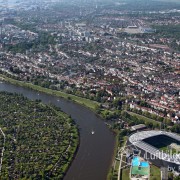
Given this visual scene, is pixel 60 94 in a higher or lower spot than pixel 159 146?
lower

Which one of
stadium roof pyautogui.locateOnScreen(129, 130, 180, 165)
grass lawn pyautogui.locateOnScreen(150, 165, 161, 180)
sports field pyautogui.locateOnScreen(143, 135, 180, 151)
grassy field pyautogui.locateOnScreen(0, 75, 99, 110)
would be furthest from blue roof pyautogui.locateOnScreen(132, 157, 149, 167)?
grassy field pyautogui.locateOnScreen(0, 75, 99, 110)

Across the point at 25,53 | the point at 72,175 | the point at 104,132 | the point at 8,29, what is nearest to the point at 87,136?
the point at 104,132

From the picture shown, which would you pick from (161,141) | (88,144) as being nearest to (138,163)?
(161,141)

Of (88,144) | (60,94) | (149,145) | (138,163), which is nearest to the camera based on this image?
(138,163)

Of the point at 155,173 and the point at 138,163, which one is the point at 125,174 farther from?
the point at 155,173

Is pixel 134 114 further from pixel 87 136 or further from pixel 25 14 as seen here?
pixel 25 14

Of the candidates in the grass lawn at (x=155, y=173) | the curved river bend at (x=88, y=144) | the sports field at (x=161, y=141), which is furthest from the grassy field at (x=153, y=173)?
the sports field at (x=161, y=141)

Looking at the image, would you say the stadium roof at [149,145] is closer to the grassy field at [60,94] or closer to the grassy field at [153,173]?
the grassy field at [153,173]
